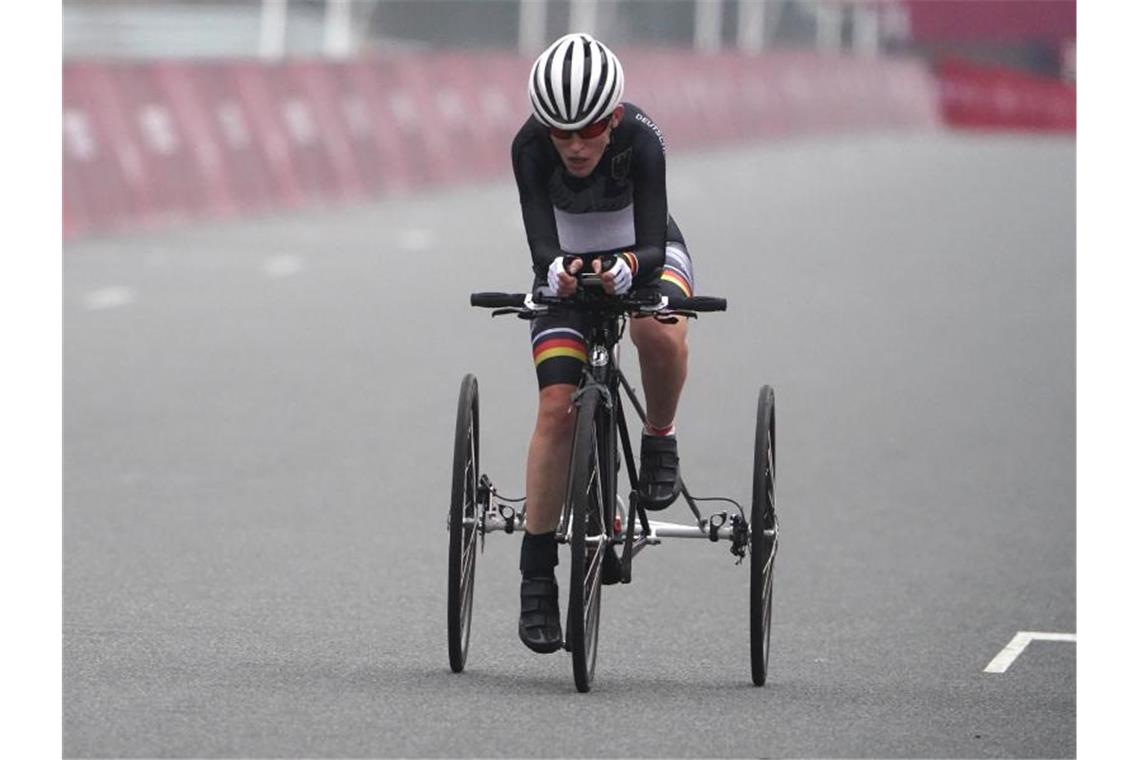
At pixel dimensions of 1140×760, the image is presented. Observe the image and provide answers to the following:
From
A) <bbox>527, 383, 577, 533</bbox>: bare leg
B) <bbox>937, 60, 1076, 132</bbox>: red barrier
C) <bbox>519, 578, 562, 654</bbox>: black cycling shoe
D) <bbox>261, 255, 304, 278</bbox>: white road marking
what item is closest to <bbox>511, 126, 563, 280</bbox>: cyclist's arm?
<bbox>527, 383, 577, 533</bbox>: bare leg

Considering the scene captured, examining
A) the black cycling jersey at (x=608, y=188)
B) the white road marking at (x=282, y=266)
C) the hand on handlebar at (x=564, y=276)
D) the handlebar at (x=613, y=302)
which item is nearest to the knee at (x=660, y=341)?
the black cycling jersey at (x=608, y=188)

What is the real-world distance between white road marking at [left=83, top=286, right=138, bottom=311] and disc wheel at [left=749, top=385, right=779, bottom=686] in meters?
11.6

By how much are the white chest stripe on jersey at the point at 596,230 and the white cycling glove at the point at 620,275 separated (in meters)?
0.40

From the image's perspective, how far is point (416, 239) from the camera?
25.4 m

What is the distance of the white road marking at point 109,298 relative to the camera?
19.3 meters

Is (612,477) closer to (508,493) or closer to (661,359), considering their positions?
(661,359)

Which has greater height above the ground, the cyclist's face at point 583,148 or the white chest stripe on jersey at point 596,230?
the cyclist's face at point 583,148

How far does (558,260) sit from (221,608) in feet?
7.72

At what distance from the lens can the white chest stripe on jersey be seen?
7859 mm

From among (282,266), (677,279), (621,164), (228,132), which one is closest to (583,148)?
(621,164)

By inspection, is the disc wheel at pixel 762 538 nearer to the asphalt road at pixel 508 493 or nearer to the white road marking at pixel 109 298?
the asphalt road at pixel 508 493

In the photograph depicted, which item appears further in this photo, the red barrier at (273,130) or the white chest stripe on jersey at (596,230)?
the red barrier at (273,130)
